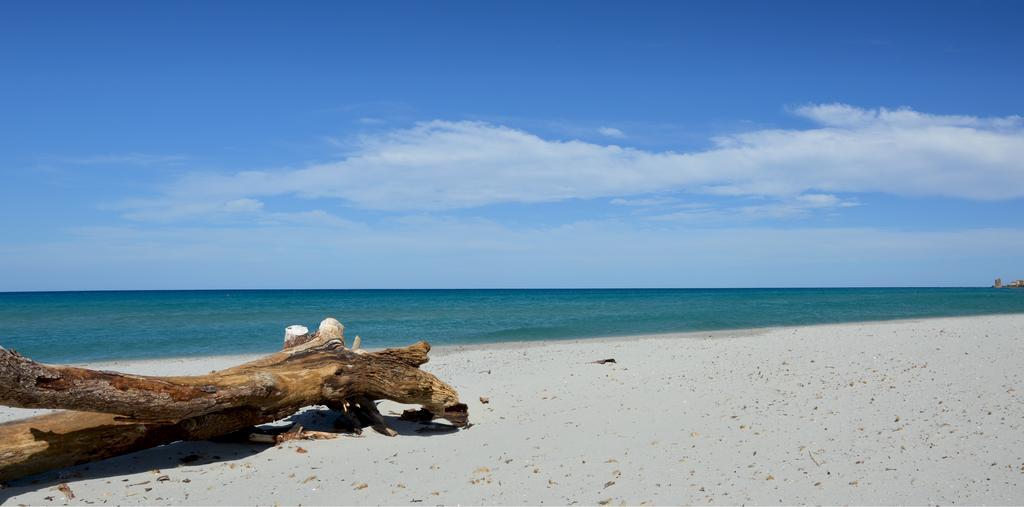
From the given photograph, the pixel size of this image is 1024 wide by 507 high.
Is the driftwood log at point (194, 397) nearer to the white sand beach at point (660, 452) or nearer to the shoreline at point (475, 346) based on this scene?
the white sand beach at point (660, 452)

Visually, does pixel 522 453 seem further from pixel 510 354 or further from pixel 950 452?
pixel 510 354

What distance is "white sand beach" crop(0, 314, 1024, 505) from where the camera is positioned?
18.2 feet

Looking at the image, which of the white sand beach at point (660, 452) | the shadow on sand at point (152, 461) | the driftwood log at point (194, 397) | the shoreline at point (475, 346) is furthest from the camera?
the shoreline at point (475, 346)

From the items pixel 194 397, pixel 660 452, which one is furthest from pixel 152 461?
pixel 660 452

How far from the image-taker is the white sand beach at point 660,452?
219 inches

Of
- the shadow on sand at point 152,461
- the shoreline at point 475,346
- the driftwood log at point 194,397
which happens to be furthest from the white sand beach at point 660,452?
the shoreline at point 475,346

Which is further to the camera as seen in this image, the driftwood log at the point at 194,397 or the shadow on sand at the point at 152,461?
the shadow on sand at the point at 152,461

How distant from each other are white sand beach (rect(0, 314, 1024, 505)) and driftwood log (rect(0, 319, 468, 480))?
0.97 ft

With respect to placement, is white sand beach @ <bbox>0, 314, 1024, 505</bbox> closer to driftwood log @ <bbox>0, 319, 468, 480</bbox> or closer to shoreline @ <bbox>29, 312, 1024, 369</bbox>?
driftwood log @ <bbox>0, 319, 468, 480</bbox>

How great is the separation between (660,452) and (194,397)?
444cm

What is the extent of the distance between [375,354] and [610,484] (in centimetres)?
329

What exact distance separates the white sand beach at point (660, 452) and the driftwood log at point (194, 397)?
297 mm

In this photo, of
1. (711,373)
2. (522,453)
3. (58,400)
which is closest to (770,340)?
(711,373)

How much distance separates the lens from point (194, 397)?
6141 millimetres
